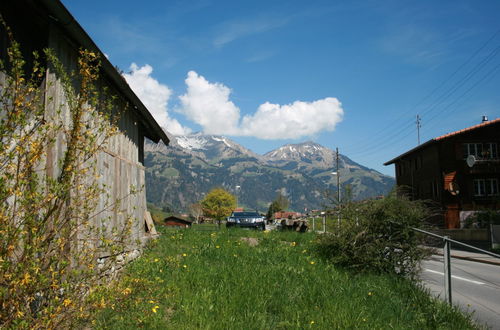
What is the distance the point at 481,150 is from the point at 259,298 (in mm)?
33997

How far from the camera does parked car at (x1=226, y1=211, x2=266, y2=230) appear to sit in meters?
27.0

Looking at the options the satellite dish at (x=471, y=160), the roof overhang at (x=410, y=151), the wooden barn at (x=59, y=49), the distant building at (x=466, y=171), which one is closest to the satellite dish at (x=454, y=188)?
the distant building at (x=466, y=171)

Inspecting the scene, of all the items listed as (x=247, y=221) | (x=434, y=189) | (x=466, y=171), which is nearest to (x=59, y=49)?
(x=247, y=221)

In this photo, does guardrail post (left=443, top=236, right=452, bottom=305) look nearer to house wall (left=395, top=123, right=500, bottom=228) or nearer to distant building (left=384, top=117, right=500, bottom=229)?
house wall (left=395, top=123, right=500, bottom=228)

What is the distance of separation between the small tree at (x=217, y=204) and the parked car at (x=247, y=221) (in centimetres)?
5796

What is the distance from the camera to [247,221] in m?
27.2

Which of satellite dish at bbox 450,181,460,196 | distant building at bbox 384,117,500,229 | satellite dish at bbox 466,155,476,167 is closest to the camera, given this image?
satellite dish at bbox 466,155,476,167

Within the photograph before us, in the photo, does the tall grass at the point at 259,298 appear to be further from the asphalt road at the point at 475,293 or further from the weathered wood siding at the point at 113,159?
the asphalt road at the point at 475,293

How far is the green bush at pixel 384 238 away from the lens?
8.71 meters

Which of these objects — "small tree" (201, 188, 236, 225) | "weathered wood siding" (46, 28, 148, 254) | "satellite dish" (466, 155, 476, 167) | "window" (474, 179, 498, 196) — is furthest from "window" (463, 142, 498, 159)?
"small tree" (201, 188, 236, 225)

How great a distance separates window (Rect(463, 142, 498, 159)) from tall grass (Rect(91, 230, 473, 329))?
2994 centimetres

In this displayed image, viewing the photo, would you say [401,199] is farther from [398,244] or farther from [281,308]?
[281,308]

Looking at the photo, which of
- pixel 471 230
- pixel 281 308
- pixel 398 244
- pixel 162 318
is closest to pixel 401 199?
pixel 398 244

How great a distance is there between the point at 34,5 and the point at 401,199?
7787mm
